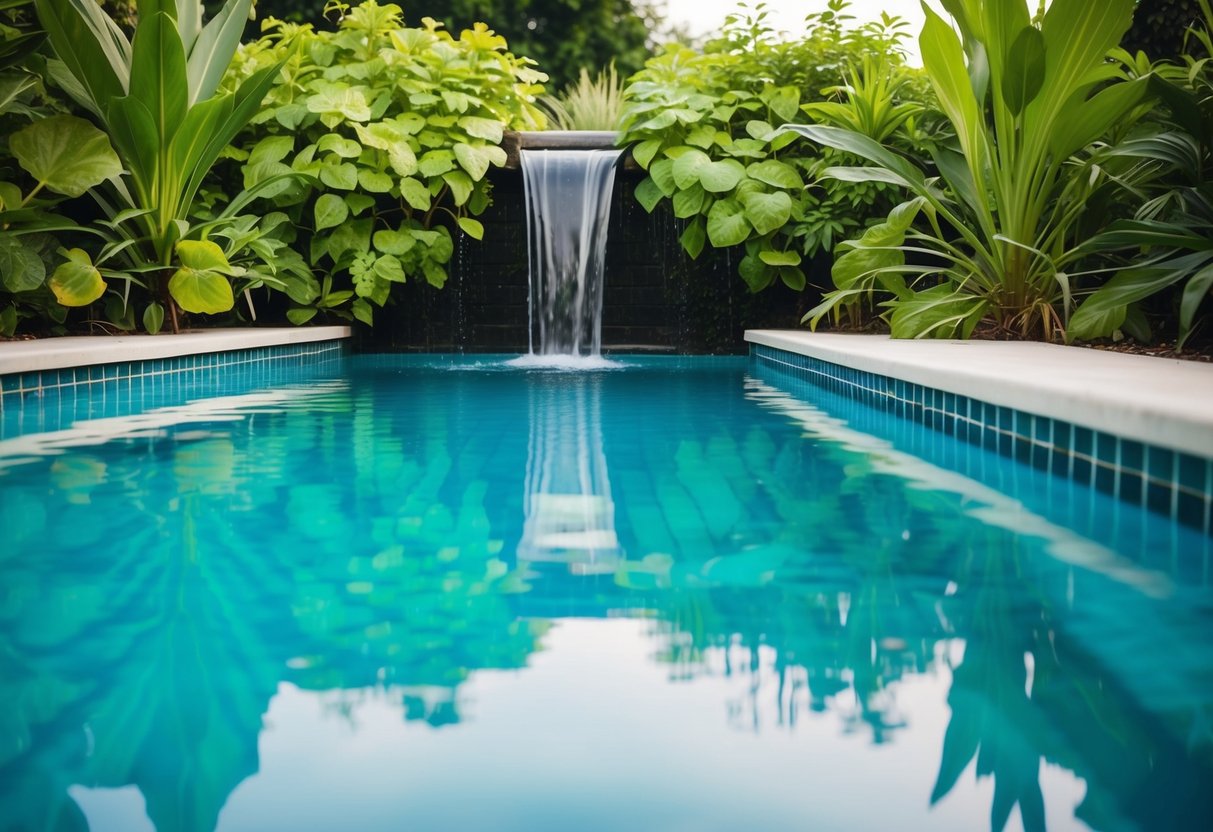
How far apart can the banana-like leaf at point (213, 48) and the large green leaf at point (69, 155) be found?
2.51 feet

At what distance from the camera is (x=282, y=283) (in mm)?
6746

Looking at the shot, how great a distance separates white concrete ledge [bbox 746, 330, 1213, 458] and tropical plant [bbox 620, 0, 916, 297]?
2414 mm

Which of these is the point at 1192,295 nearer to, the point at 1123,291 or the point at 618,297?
the point at 1123,291

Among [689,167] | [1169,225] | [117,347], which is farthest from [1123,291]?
[117,347]

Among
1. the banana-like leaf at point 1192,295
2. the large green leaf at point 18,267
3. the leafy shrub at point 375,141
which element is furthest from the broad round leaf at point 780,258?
the large green leaf at point 18,267

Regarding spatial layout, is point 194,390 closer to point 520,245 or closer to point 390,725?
point 520,245

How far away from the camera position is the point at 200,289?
220 inches

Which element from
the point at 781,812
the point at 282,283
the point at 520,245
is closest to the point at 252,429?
the point at 781,812

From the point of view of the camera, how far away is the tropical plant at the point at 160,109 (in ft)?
17.0

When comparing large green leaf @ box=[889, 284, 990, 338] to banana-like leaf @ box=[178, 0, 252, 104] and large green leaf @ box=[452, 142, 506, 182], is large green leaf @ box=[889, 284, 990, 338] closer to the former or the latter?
large green leaf @ box=[452, 142, 506, 182]

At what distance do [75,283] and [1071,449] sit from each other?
14.0 ft

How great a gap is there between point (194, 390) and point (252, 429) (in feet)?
5.12

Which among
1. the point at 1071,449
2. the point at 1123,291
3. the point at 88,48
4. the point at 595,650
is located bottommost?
the point at 595,650

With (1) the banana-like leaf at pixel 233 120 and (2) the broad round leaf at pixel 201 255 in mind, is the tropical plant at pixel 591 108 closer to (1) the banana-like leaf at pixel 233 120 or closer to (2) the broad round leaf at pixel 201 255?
(1) the banana-like leaf at pixel 233 120
